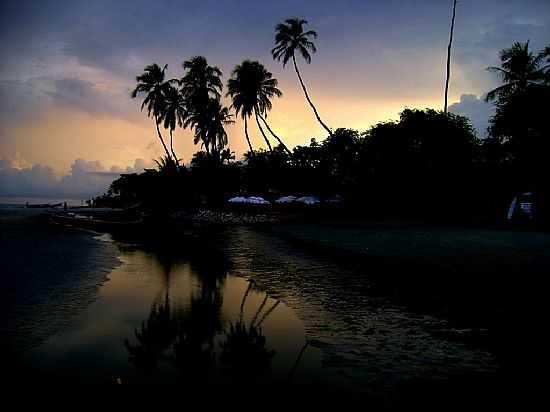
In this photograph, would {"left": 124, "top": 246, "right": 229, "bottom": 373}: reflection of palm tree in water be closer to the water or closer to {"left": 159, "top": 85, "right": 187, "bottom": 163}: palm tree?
the water

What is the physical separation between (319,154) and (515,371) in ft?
155

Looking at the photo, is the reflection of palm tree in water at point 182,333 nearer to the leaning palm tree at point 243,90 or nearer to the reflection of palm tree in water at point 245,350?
the reflection of palm tree in water at point 245,350

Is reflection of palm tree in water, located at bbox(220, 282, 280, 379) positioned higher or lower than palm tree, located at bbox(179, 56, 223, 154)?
lower

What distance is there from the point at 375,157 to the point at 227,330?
1318 inches

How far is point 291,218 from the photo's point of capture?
3994 centimetres

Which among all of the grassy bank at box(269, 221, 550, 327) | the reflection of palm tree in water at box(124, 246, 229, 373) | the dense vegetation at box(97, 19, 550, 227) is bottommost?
the reflection of palm tree in water at box(124, 246, 229, 373)

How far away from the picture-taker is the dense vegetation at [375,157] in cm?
3303

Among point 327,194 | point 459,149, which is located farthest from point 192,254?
point 327,194

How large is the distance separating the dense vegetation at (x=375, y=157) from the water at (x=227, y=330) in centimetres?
2536

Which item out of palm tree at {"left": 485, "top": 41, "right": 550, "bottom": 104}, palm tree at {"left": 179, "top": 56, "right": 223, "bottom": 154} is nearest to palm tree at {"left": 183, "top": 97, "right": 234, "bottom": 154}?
palm tree at {"left": 179, "top": 56, "right": 223, "bottom": 154}

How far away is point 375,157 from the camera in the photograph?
125 feet

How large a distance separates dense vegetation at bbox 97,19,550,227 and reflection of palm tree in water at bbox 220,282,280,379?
28.1m

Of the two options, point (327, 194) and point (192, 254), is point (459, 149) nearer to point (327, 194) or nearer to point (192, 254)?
point (327, 194)

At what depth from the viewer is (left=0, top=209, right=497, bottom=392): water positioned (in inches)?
207
